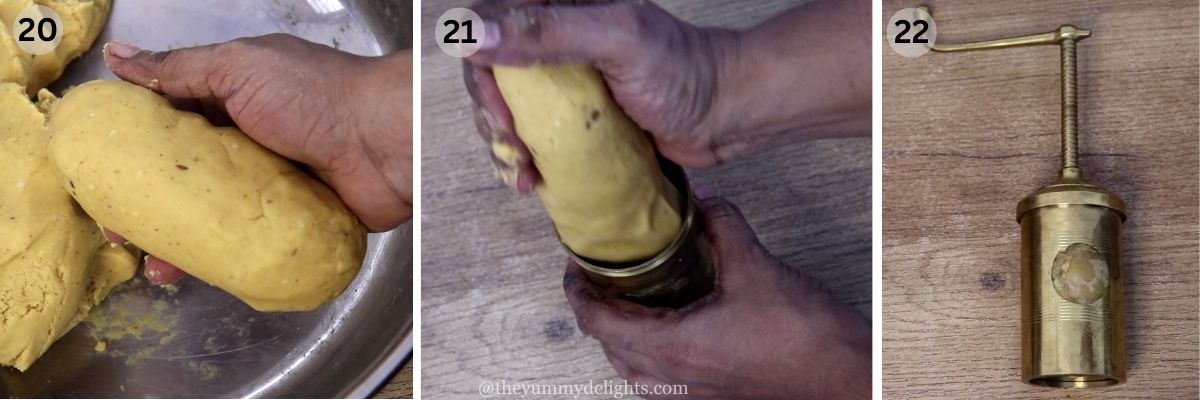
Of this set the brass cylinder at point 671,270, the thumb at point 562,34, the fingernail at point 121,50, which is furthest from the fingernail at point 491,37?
the fingernail at point 121,50

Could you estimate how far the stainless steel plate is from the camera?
2.17 ft

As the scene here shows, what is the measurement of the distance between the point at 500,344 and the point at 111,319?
33cm

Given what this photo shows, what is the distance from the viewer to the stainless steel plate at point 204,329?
663mm

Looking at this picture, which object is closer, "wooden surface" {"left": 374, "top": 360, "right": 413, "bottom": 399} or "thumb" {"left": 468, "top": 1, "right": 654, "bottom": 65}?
"thumb" {"left": 468, "top": 1, "right": 654, "bottom": 65}

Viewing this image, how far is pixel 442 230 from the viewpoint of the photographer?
64 cm

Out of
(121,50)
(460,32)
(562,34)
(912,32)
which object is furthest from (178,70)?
(912,32)

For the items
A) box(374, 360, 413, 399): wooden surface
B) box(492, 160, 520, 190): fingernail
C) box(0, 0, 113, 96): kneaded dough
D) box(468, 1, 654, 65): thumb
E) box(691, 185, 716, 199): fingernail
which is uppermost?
box(468, 1, 654, 65): thumb

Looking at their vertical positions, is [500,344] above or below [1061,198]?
below

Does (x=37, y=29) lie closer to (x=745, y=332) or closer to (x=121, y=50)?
(x=121, y=50)

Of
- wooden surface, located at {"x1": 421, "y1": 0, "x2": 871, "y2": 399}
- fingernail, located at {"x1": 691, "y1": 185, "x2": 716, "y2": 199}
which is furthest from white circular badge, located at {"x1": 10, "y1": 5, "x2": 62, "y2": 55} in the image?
fingernail, located at {"x1": 691, "y1": 185, "x2": 716, "y2": 199}

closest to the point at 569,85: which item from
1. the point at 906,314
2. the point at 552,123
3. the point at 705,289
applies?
the point at 552,123

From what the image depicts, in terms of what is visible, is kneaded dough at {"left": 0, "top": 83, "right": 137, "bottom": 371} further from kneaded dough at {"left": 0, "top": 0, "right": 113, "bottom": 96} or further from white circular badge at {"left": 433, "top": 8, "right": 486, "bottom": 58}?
white circular badge at {"left": 433, "top": 8, "right": 486, "bottom": 58}

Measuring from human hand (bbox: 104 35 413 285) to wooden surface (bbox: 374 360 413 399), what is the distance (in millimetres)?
140

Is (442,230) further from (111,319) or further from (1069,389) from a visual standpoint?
(1069,389)
